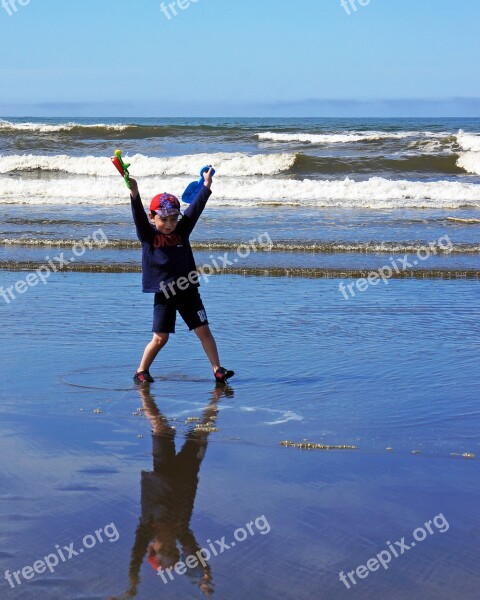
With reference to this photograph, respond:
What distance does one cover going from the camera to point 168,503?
4.16 meters

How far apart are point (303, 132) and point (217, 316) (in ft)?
114

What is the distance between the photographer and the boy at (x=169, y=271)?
21.6ft

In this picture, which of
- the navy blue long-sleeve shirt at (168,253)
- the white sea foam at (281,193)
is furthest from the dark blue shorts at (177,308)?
the white sea foam at (281,193)

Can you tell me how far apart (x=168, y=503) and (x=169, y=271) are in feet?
9.00

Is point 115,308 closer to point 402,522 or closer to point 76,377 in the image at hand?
point 76,377

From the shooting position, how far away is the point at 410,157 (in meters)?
30.5

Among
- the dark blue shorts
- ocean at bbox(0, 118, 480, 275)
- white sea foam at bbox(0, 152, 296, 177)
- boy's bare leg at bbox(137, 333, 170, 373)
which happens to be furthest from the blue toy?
white sea foam at bbox(0, 152, 296, 177)

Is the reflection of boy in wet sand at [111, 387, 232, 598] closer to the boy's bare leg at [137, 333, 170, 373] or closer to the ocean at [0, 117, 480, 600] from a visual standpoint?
the ocean at [0, 117, 480, 600]

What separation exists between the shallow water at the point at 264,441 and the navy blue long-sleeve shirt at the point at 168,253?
74cm

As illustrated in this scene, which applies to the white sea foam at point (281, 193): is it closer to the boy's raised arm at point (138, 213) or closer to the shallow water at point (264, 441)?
the shallow water at point (264, 441)

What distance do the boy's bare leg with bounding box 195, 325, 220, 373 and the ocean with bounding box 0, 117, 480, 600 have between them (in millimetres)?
220

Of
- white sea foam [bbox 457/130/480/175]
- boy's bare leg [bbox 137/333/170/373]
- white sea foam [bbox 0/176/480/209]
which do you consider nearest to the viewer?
boy's bare leg [bbox 137/333/170/373]

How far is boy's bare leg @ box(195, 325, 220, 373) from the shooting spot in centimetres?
662

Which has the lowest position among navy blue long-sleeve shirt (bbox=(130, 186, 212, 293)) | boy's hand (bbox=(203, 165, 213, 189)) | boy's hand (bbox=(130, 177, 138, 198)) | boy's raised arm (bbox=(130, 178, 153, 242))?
navy blue long-sleeve shirt (bbox=(130, 186, 212, 293))
